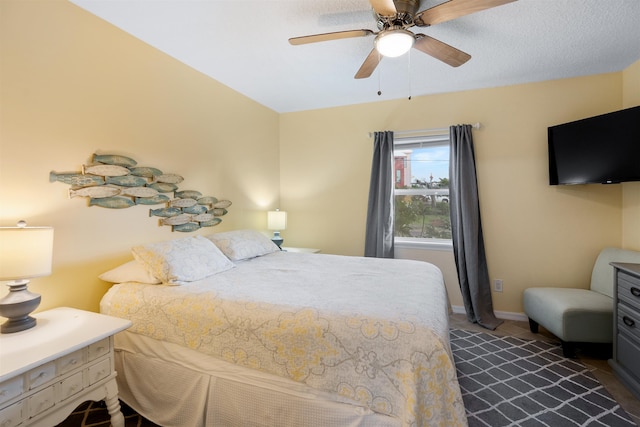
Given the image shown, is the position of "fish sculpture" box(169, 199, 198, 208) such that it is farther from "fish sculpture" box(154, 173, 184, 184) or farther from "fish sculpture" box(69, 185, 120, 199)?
"fish sculpture" box(69, 185, 120, 199)

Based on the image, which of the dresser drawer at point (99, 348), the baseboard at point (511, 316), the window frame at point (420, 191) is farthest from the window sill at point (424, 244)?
the dresser drawer at point (99, 348)

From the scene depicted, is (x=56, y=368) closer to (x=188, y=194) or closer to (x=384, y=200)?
(x=188, y=194)

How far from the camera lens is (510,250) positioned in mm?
3191

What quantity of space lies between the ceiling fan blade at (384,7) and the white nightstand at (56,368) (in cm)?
216

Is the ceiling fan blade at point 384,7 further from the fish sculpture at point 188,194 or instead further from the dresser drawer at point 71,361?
the dresser drawer at point 71,361

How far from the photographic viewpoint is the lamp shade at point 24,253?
4.32 ft

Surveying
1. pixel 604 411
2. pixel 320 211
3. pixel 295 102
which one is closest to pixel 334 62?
pixel 295 102

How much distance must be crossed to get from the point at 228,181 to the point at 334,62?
5.40 feet

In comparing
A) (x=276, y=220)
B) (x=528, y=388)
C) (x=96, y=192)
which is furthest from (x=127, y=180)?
(x=528, y=388)

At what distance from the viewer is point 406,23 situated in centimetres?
179

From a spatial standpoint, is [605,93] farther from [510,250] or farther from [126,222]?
[126,222]

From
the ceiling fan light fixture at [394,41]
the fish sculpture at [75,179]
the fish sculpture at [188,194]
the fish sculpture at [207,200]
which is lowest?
the fish sculpture at [207,200]

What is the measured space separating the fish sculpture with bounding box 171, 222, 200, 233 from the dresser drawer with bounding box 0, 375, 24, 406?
153 cm

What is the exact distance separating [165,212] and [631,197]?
4.27 metres
